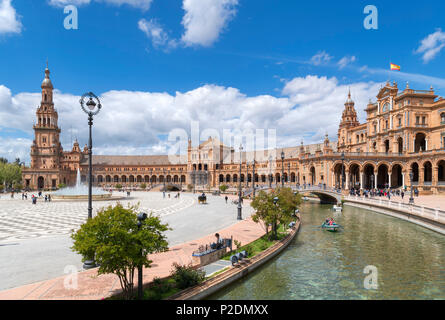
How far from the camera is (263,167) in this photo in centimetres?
9462

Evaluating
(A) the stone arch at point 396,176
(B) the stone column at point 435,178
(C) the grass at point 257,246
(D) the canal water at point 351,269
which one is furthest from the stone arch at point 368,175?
(C) the grass at point 257,246

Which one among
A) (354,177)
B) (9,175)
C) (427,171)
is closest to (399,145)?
(427,171)

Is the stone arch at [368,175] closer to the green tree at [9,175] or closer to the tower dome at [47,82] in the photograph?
the green tree at [9,175]

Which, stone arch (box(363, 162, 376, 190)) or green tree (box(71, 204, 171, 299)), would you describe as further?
stone arch (box(363, 162, 376, 190))

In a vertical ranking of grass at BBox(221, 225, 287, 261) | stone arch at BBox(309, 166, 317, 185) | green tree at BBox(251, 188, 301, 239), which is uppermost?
stone arch at BBox(309, 166, 317, 185)

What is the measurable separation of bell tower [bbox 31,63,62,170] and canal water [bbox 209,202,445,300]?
99646mm

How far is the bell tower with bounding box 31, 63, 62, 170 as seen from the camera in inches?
3696

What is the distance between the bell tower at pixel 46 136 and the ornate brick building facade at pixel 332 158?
0.30 metres

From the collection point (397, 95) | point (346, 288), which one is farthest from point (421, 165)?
point (346, 288)

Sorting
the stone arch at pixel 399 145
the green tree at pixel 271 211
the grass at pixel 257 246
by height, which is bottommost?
the grass at pixel 257 246

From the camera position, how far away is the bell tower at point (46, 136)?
3696 inches

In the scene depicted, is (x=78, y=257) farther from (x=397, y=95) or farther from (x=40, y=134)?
(x=40, y=134)

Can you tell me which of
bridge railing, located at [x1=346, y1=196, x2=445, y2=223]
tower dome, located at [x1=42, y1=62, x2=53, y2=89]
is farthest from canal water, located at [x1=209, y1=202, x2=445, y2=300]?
tower dome, located at [x1=42, y1=62, x2=53, y2=89]

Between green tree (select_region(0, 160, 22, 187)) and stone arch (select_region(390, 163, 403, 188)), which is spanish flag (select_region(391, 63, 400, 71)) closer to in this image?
stone arch (select_region(390, 163, 403, 188))
